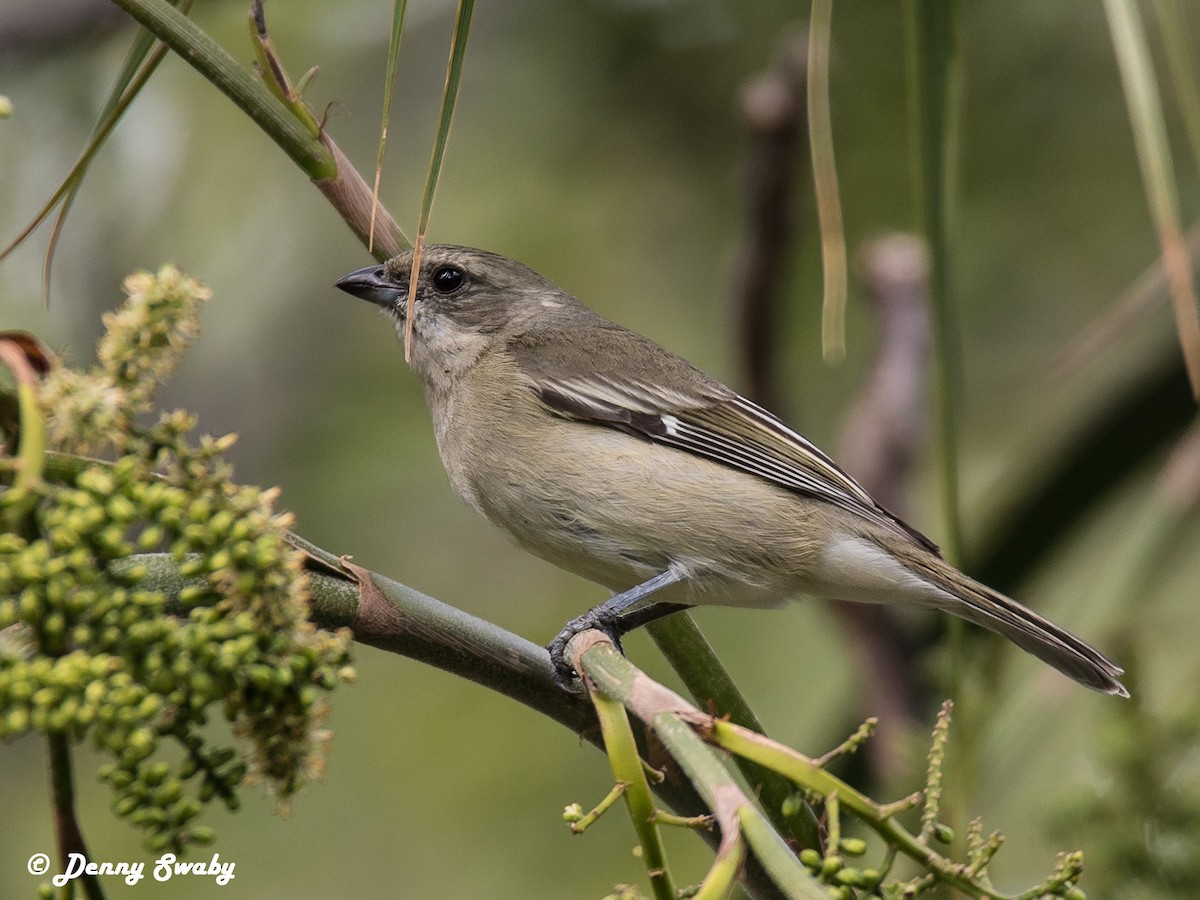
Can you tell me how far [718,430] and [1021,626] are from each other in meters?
0.99

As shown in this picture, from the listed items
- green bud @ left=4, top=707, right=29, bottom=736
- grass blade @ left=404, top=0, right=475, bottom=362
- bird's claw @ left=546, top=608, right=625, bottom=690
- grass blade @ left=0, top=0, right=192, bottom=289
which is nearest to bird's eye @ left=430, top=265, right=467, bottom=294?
bird's claw @ left=546, top=608, right=625, bottom=690

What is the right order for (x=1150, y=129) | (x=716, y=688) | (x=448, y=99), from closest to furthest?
(x=448, y=99)
(x=1150, y=129)
(x=716, y=688)

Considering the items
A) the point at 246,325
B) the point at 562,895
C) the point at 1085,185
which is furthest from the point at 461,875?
the point at 1085,185

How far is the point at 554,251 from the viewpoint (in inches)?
274

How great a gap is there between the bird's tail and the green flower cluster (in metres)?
2.02

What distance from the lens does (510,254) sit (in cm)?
665

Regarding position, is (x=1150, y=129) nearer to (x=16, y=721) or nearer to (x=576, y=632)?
(x=576, y=632)

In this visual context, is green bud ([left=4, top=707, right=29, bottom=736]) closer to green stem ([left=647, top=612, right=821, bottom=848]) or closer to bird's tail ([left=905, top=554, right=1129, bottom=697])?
green stem ([left=647, top=612, right=821, bottom=848])

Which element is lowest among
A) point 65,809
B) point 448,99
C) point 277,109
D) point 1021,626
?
point 65,809

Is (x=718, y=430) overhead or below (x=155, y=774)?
overhead

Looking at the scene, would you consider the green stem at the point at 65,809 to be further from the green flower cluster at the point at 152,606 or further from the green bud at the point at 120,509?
the green bud at the point at 120,509

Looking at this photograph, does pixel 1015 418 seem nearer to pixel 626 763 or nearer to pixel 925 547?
pixel 925 547

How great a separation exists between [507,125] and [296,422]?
1.86 metres

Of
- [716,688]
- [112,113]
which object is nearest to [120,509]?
[112,113]
